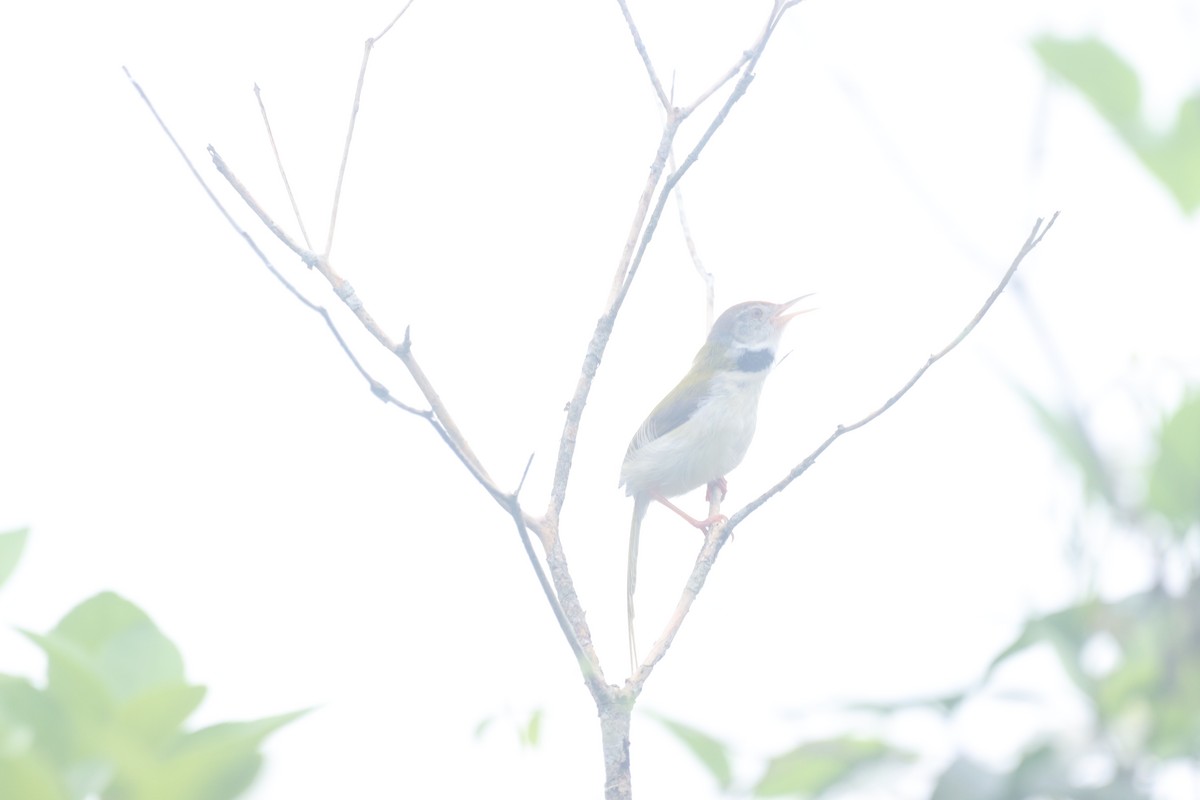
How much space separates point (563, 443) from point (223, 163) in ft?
3.29

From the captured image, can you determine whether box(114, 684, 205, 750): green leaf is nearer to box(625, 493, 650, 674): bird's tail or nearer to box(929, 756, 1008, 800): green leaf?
box(929, 756, 1008, 800): green leaf

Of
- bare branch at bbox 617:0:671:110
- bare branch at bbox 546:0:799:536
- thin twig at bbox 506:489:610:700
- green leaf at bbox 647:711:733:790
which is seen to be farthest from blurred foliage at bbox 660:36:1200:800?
bare branch at bbox 617:0:671:110

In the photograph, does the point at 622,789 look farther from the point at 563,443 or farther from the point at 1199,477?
the point at 1199,477

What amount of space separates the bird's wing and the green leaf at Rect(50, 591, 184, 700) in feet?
18.0

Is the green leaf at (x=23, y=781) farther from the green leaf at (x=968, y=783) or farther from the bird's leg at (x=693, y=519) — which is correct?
the bird's leg at (x=693, y=519)

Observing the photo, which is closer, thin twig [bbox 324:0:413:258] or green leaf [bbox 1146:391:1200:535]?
green leaf [bbox 1146:391:1200:535]

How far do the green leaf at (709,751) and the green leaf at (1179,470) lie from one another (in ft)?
1.02

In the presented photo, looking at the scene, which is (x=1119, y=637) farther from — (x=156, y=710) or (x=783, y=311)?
(x=783, y=311)

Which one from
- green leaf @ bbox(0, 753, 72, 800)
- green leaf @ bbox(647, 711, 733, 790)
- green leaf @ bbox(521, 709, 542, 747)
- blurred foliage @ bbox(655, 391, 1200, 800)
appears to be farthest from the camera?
green leaf @ bbox(521, 709, 542, 747)

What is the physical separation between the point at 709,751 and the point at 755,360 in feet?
20.6

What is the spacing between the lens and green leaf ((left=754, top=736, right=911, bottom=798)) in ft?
2.38

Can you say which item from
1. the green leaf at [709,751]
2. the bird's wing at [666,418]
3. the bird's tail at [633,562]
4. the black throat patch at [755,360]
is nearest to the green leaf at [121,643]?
the green leaf at [709,751]

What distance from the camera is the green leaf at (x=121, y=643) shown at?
1061 mm

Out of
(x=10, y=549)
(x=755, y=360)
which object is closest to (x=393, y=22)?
(x=10, y=549)
